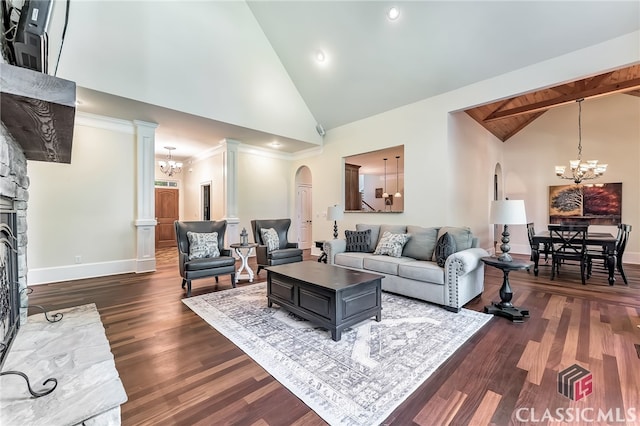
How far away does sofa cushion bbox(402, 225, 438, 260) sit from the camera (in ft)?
13.0

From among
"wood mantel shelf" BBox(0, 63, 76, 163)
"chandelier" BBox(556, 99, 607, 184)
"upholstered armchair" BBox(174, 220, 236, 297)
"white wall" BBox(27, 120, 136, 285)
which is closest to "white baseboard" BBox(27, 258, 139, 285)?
"white wall" BBox(27, 120, 136, 285)

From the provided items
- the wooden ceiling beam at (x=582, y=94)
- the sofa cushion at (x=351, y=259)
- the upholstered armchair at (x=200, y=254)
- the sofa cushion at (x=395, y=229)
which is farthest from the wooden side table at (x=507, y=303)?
the wooden ceiling beam at (x=582, y=94)

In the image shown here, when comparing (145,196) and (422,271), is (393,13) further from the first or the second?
(145,196)

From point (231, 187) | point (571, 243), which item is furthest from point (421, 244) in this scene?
point (231, 187)

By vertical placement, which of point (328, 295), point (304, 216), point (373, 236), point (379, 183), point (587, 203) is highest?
point (379, 183)

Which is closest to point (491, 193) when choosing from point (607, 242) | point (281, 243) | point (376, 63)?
point (607, 242)

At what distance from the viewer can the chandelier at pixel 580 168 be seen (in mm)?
5555

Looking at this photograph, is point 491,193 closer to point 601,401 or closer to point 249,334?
point 601,401

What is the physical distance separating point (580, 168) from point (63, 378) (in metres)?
8.25

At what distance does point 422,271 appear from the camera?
11.2 ft

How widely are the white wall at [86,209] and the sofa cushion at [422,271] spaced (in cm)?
506

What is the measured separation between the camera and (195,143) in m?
7.09

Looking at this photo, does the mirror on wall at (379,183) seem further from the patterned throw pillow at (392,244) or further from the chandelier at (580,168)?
the chandelier at (580,168)

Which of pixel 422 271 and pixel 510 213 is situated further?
pixel 422 271
